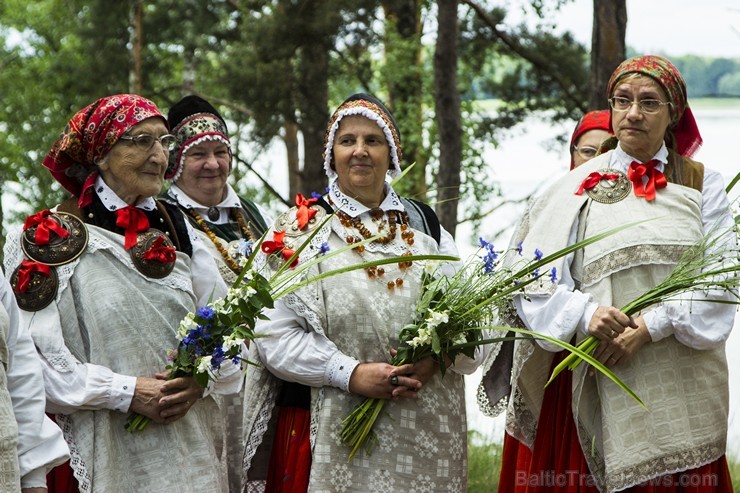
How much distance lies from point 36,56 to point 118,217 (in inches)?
1001

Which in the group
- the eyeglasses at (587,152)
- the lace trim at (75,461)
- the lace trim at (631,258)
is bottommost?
the lace trim at (75,461)

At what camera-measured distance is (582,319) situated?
4688mm

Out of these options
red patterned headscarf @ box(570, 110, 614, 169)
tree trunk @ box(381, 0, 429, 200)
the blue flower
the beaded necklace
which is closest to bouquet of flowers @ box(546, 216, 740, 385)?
the beaded necklace

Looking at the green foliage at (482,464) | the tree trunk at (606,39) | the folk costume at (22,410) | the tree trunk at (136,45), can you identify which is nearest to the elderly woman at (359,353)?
the folk costume at (22,410)

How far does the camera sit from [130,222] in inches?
179

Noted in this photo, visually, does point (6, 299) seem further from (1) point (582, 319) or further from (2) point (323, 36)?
(2) point (323, 36)

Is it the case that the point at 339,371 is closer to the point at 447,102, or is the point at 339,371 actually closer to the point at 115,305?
the point at 115,305

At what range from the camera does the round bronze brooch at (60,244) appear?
14.2ft

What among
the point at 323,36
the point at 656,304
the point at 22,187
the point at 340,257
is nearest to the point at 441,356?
the point at 340,257

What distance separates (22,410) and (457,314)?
1.74 metres

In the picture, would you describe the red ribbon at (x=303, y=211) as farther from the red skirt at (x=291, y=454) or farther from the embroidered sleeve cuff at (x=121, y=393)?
the embroidered sleeve cuff at (x=121, y=393)

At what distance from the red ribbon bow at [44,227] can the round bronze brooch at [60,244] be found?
12 millimetres

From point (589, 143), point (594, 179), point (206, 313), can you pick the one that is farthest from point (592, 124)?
point (206, 313)

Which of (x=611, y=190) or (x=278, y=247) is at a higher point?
(x=611, y=190)
